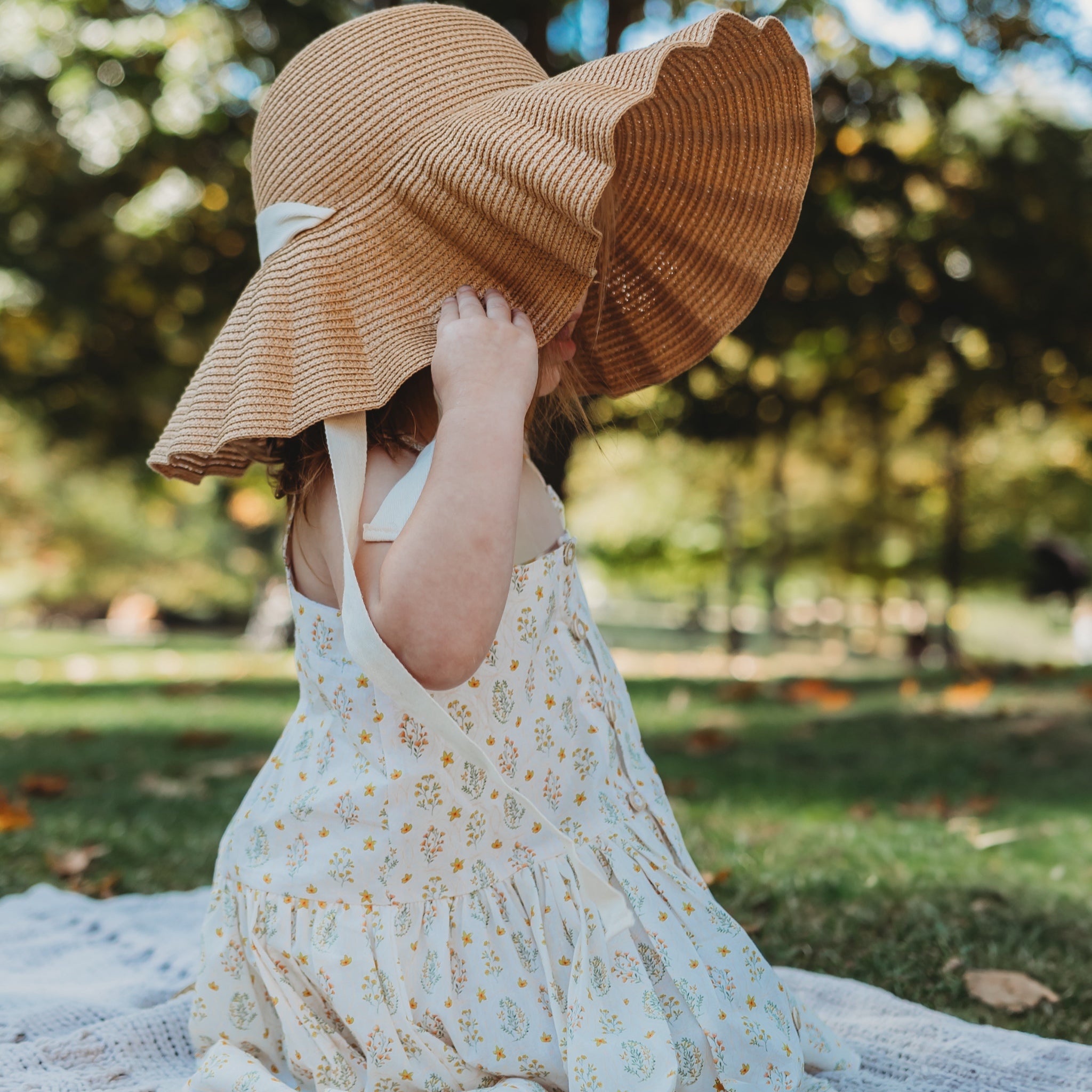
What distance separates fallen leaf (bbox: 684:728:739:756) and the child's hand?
357cm

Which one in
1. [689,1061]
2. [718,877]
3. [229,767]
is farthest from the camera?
[229,767]

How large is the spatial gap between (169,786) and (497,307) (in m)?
3.07

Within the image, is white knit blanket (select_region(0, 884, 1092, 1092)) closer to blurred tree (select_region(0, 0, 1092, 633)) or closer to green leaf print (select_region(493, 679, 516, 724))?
green leaf print (select_region(493, 679, 516, 724))

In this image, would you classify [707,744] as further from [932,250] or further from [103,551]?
[103,551]

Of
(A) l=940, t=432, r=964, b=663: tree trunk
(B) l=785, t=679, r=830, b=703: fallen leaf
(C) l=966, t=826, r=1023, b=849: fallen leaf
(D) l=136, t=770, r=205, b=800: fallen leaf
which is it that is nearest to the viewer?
(C) l=966, t=826, r=1023, b=849: fallen leaf

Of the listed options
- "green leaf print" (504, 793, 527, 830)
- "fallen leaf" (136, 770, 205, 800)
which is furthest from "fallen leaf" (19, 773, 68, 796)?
"green leaf print" (504, 793, 527, 830)

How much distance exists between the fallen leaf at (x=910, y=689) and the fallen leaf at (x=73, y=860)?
15.2 feet

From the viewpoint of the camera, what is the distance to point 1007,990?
2.16 m

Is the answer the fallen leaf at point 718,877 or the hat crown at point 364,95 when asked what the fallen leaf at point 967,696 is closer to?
the fallen leaf at point 718,877

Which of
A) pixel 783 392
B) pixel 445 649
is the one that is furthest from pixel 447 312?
pixel 783 392

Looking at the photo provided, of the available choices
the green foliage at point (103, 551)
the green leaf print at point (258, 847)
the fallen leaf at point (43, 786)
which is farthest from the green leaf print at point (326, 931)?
the green foliage at point (103, 551)

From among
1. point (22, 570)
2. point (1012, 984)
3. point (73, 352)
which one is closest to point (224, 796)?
point (1012, 984)

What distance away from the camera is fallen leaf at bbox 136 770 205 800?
388 centimetres

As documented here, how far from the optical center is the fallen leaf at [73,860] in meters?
3.00
